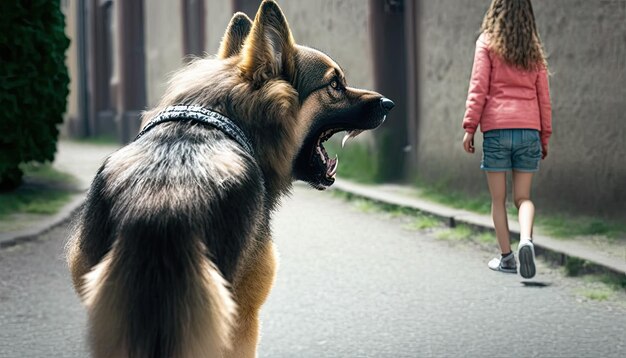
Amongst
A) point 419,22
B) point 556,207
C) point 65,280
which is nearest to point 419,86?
point 419,22

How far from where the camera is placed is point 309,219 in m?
9.84

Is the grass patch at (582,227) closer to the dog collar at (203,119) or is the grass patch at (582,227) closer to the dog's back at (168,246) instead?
the dog collar at (203,119)

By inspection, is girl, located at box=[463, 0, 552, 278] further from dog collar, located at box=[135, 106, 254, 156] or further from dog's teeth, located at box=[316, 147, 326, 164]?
dog collar, located at box=[135, 106, 254, 156]

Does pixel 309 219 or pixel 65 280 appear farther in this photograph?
pixel 309 219

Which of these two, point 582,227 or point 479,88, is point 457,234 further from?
point 479,88

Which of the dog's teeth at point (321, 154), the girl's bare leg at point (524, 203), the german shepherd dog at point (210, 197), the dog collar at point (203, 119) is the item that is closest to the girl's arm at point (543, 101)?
the girl's bare leg at point (524, 203)

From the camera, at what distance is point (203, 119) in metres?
2.96

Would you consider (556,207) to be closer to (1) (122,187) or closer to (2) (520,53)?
(2) (520,53)

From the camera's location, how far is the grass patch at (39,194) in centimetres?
990

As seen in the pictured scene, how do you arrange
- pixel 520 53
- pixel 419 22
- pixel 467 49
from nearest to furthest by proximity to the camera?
1. pixel 520 53
2. pixel 467 49
3. pixel 419 22

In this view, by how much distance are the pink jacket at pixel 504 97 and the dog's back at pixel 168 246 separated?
159 inches

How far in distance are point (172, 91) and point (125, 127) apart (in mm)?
21526

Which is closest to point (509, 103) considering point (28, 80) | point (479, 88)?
point (479, 88)

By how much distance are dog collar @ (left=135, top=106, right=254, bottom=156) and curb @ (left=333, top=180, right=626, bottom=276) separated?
4.06m
